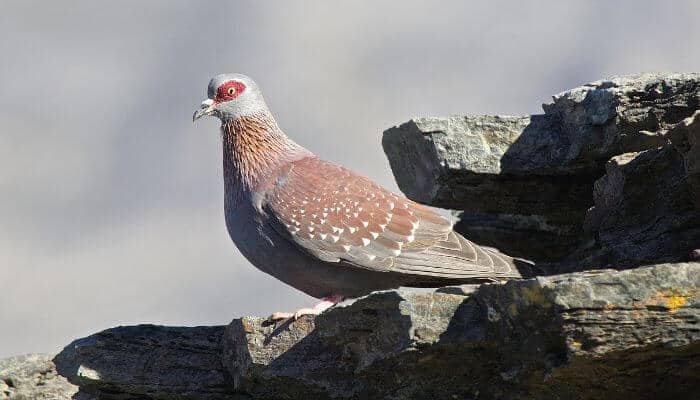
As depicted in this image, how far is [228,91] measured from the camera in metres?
10.6

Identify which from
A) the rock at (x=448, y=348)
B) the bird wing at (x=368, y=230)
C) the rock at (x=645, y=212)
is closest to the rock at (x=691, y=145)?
the rock at (x=645, y=212)

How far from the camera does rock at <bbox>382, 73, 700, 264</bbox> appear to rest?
8.63m

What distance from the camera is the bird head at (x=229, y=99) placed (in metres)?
10.5

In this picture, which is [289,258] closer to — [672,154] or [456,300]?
[456,300]

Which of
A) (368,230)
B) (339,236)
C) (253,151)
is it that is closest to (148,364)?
(339,236)

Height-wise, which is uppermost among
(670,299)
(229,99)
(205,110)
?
(229,99)

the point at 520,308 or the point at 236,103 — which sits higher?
the point at 236,103

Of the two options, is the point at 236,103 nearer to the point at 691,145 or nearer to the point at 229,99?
the point at 229,99

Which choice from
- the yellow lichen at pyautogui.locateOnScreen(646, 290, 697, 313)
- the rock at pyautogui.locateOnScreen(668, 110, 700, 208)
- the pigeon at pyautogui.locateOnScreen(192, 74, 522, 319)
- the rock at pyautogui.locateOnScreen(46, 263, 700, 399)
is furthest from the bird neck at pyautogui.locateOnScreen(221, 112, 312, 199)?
the yellow lichen at pyautogui.locateOnScreen(646, 290, 697, 313)

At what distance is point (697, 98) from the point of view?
8.29 meters

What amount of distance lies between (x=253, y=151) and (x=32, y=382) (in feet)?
10.3

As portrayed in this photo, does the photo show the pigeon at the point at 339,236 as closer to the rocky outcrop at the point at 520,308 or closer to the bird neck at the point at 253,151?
the bird neck at the point at 253,151

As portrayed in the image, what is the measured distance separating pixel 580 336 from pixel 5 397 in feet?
17.8

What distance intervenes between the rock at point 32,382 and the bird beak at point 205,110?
2.89 meters
